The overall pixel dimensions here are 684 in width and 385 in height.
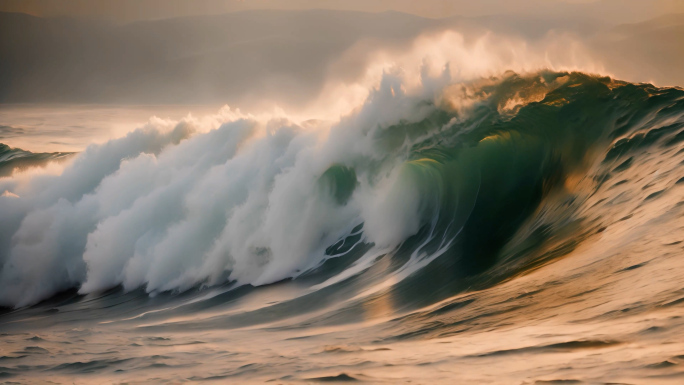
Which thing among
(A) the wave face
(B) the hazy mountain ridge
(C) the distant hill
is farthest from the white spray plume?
(C) the distant hill

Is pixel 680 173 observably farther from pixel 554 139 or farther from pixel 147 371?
pixel 147 371

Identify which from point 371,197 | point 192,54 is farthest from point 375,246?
point 192,54

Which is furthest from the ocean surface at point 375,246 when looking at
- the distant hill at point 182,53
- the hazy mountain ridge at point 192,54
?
the distant hill at point 182,53

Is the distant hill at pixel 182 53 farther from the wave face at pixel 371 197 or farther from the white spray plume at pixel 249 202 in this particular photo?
the wave face at pixel 371 197

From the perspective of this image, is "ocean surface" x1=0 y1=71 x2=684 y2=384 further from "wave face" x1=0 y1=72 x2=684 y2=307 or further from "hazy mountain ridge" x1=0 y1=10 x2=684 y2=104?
"hazy mountain ridge" x1=0 y1=10 x2=684 y2=104

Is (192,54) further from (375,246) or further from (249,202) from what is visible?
(375,246)

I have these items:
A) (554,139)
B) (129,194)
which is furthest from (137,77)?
(554,139)
